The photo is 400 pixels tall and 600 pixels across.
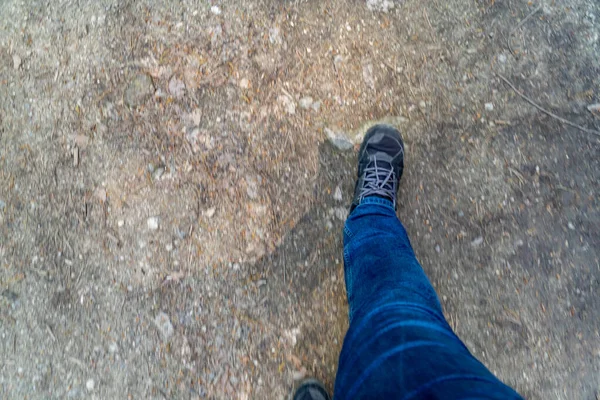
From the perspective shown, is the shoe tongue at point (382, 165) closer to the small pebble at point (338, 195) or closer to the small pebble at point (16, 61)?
the small pebble at point (338, 195)

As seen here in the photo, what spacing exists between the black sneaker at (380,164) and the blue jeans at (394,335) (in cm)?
13

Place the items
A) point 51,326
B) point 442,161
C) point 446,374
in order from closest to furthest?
point 446,374
point 51,326
point 442,161

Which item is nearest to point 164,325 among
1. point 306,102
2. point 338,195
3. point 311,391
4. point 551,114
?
point 311,391

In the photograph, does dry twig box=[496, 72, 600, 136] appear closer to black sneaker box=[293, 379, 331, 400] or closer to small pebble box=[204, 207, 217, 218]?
small pebble box=[204, 207, 217, 218]

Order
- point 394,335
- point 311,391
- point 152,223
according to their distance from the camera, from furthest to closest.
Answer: point 152,223 < point 311,391 < point 394,335

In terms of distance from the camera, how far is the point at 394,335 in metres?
1.21

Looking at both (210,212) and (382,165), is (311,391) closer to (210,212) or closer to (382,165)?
(210,212)

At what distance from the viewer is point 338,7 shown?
1.96 metres

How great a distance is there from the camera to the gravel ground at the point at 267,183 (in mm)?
1797

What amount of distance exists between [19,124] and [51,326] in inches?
41.4

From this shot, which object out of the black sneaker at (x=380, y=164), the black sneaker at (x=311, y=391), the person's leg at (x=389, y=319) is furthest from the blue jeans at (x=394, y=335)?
the black sneaker at (x=311, y=391)

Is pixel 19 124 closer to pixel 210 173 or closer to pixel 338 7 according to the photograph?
pixel 210 173

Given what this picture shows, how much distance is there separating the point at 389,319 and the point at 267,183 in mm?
925

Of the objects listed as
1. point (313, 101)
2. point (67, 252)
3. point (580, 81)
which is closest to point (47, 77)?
point (67, 252)
